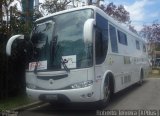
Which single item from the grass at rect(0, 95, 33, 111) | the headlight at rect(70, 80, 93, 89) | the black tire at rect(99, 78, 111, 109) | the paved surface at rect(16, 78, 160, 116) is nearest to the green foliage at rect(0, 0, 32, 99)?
the grass at rect(0, 95, 33, 111)

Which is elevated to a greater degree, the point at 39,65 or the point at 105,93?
the point at 39,65

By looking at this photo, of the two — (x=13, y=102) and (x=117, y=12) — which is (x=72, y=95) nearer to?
(x=13, y=102)

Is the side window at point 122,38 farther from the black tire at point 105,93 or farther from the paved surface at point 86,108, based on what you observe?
the black tire at point 105,93

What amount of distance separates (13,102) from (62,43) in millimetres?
3586

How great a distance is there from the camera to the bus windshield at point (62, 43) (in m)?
10.1

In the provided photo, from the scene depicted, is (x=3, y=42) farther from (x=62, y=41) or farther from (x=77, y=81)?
(x=77, y=81)

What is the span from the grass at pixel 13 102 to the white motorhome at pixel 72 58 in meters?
1.22

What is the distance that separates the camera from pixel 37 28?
1147cm

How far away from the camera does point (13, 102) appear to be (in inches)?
496

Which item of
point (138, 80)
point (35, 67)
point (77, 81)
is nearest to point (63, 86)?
point (77, 81)

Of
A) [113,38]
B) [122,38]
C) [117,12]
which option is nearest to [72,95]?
[113,38]

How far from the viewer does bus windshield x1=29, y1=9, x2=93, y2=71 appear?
10.1 m

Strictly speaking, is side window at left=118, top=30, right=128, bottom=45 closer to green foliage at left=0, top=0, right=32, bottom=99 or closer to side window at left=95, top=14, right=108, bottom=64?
side window at left=95, top=14, right=108, bottom=64

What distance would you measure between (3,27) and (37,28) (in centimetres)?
258
